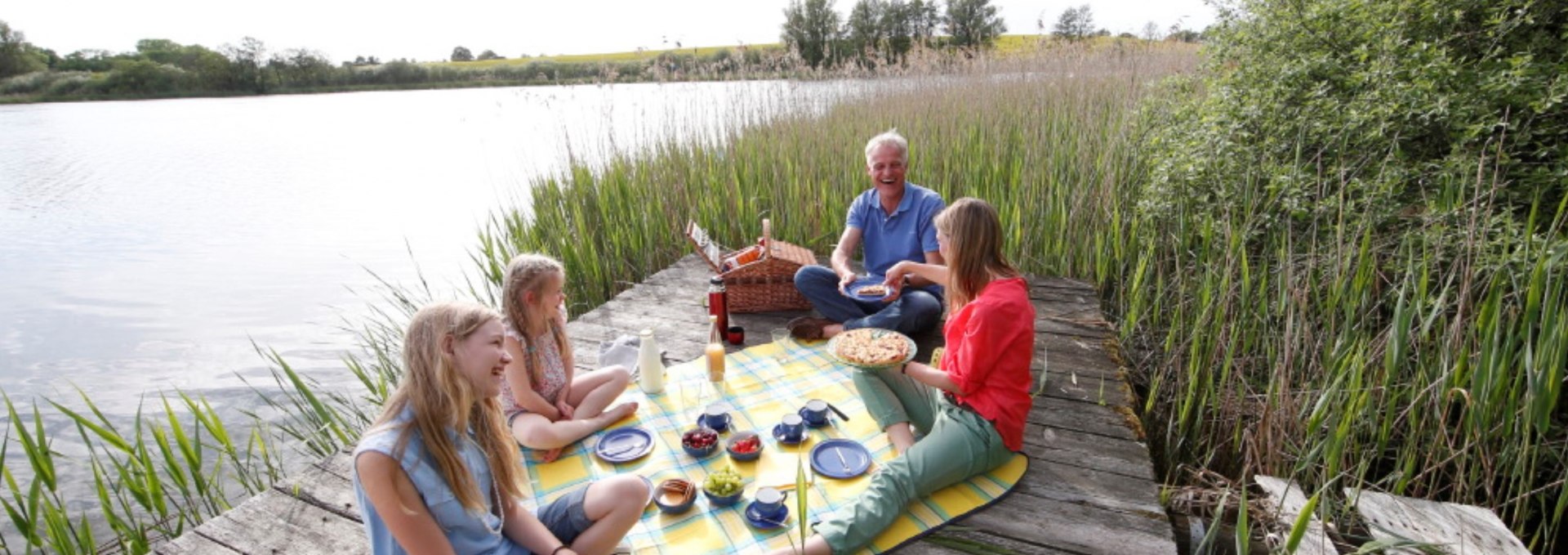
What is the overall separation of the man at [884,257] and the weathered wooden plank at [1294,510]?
1.67 metres

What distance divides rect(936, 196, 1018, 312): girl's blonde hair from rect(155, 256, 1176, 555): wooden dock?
1.88 ft

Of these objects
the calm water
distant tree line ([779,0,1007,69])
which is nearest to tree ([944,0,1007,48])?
distant tree line ([779,0,1007,69])

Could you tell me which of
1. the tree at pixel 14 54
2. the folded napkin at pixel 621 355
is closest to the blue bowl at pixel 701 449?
the folded napkin at pixel 621 355

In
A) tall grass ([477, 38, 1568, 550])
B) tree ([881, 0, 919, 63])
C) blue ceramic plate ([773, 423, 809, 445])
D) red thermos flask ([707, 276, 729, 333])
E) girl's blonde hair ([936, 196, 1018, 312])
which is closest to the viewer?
tall grass ([477, 38, 1568, 550])

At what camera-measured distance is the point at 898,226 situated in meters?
3.69

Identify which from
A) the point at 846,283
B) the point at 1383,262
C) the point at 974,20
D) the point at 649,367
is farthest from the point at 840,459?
the point at 974,20

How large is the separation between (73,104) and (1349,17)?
38.3 metres

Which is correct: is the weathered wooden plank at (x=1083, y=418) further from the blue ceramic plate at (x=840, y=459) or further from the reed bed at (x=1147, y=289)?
the blue ceramic plate at (x=840, y=459)

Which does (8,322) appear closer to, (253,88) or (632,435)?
(632,435)

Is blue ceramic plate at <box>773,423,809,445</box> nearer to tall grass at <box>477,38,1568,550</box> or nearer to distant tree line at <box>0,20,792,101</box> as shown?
tall grass at <box>477,38,1568,550</box>

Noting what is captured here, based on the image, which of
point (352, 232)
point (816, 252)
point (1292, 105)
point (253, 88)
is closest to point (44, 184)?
point (352, 232)

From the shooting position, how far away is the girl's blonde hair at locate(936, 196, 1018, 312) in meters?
2.32

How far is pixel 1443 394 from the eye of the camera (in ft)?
6.59

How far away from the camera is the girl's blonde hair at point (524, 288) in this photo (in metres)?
2.43
